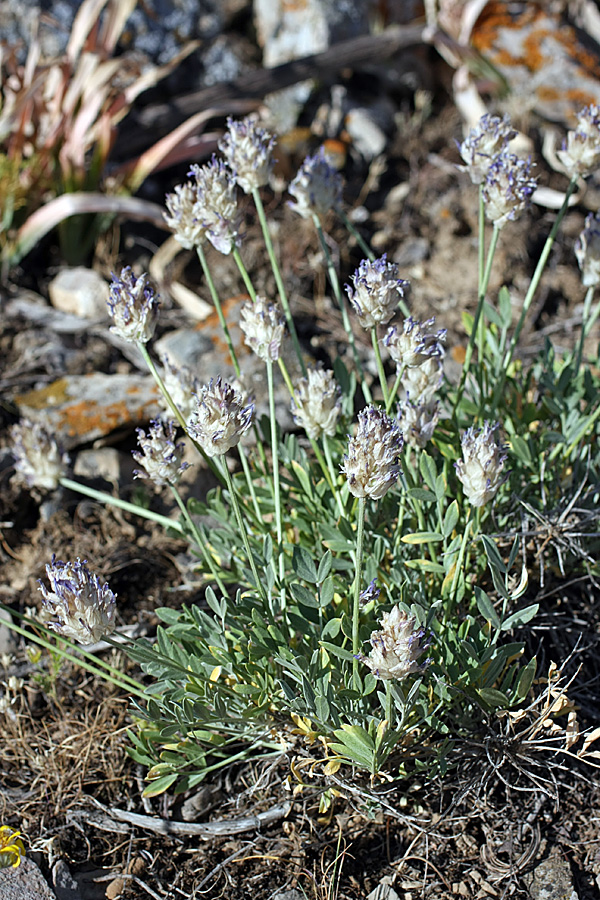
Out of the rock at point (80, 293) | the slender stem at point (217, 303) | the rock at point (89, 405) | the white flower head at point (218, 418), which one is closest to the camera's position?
the white flower head at point (218, 418)

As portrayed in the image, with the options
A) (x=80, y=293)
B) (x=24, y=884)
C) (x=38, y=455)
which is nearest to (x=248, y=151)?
(x=38, y=455)

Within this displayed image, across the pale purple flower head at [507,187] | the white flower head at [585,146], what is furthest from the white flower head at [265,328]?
the white flower head at [585,146]

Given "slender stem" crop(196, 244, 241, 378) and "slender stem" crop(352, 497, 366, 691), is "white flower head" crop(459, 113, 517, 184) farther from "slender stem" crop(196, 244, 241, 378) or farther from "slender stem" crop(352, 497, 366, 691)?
"slender stem" crop(352, 497, 366, 691)

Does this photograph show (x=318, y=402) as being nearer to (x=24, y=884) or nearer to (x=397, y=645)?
(x=397, y=645)

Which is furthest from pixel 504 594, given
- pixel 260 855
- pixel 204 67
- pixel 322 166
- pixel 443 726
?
pixel 204 67

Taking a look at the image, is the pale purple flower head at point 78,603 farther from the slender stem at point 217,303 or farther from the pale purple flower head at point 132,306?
the slender stem at point 217,303

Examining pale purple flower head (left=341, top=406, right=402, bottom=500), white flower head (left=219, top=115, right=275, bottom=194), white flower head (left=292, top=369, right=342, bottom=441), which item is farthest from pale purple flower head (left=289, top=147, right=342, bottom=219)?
pale purple flower head (left=341, top=406, right=402, bottom=500)
